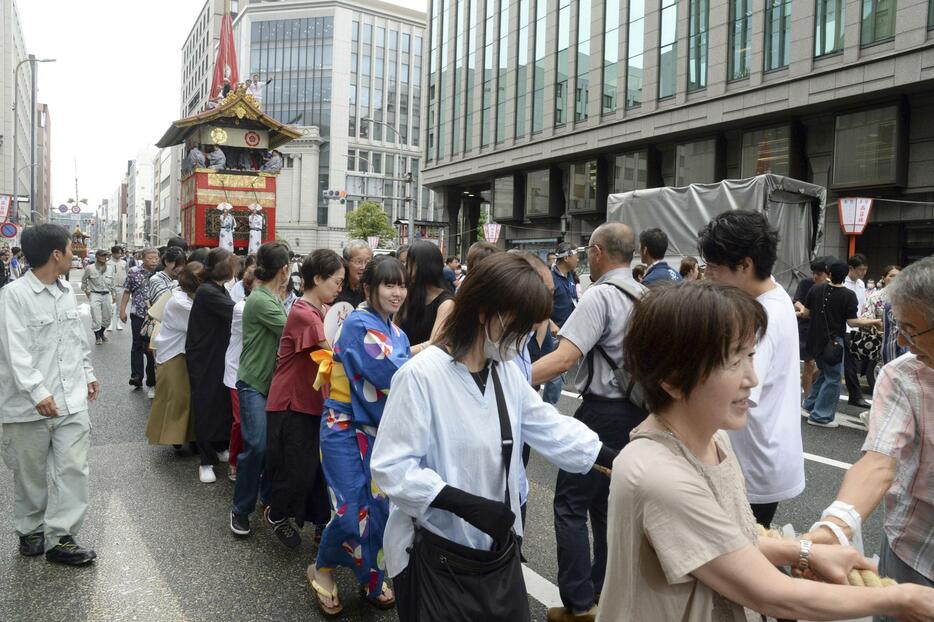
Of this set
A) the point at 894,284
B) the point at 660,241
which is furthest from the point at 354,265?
the point at 894,284

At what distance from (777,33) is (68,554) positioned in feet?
78.2

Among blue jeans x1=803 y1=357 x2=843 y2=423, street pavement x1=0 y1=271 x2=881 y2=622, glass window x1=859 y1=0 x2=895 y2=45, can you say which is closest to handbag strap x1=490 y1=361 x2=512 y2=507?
street pavement x1=0 y1=271 x2=881 y2=622

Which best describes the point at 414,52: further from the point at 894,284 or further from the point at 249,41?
the point at 894,284

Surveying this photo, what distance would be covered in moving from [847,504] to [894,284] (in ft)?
2.17

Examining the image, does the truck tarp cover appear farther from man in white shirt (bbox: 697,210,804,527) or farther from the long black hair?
man in white shirt (bbox: 697,210,804,527)

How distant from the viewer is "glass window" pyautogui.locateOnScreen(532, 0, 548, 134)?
107 feet

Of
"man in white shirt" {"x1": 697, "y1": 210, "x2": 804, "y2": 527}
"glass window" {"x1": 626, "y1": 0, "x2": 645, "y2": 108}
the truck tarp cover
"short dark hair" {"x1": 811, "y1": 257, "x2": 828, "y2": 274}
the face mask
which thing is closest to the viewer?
the face mask

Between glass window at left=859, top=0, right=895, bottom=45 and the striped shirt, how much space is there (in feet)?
68.9

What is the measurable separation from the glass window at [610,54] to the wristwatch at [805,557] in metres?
28.8

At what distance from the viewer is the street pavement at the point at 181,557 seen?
3600 millimetres

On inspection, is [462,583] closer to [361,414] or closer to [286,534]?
[361,414]

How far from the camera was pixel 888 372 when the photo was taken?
79.4 inches

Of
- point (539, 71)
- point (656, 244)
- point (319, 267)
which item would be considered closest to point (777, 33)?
point (539, 71)

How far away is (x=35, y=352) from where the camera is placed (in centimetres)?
398
